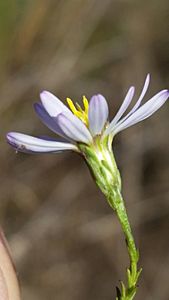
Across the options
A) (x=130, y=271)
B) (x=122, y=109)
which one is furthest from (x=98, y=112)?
(x=130, y=271)

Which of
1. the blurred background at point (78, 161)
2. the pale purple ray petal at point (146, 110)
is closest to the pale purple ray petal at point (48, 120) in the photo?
the pale purple ray petal at point (146, 110)

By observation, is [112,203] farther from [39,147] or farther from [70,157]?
[70,157]

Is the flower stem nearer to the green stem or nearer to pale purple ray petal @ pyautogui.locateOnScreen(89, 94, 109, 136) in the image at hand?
the green stem

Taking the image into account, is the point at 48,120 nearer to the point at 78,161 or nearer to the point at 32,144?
the point at 32,144

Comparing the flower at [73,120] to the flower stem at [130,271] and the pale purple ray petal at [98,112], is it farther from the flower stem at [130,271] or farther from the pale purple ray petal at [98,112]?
the flower stem at [130,271]

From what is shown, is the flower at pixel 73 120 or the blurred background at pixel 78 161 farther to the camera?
the blurred background at pixel 78 161

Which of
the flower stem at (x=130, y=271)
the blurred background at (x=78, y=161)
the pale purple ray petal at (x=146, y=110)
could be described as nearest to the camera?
the flower stem at (x=130, y=271)
